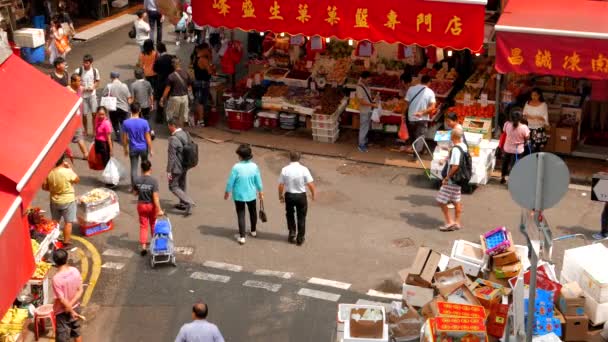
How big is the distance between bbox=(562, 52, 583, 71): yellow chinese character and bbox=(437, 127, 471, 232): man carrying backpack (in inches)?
119

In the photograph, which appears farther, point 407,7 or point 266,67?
point 266,67

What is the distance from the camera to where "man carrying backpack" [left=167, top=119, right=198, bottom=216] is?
53.3 feet

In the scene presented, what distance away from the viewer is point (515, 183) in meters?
9.55

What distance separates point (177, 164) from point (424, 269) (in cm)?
543

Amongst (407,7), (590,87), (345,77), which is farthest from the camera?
(345,77)

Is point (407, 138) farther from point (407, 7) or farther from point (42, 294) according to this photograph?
point (42, 294)

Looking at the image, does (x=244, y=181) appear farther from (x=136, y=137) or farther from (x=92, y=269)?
(x=136, y=137)

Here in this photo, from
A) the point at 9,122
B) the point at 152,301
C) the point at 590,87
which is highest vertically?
the point at 9,122

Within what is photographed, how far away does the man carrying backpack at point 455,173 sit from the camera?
15.6 meters

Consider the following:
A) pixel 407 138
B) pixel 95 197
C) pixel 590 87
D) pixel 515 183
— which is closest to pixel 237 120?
pixel 407 138

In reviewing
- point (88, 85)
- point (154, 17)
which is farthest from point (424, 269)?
point (154, 17)

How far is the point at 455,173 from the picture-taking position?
51.3ft

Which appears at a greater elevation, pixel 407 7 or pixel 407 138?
A: pixel 407 7

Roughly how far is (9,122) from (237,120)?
A: 997 cm
